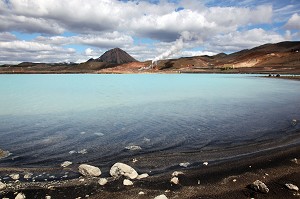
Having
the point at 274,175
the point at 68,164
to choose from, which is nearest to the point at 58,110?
the point at 68,164

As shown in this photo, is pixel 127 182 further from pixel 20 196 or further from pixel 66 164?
pixel 66 164

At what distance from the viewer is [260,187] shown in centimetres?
756

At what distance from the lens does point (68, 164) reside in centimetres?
1014

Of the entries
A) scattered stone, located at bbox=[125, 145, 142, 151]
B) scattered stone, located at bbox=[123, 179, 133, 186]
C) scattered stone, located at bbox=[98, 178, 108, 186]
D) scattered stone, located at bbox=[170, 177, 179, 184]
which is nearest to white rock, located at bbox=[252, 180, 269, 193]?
scattered stone, located at bbox=[170, 177, 179, 184]

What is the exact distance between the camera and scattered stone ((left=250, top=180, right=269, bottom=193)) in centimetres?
748

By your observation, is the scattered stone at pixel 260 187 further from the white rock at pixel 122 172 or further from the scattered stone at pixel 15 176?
the scattered stone at pixel 15 176

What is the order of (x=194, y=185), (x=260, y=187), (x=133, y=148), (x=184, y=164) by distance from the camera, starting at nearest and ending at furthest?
(x=260, y=187), (x=194, y=185), (x=184, y=164), (x=133, y=148)

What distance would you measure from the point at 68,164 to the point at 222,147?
6.57 metres

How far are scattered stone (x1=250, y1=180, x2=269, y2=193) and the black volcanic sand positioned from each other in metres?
0.11

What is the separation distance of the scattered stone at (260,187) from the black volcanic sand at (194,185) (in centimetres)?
11

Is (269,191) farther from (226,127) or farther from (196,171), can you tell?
(226,127)

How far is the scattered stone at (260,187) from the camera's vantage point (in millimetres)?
7480

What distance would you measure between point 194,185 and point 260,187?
1.80 meters

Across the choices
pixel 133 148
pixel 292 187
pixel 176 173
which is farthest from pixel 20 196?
pixel 292 187
